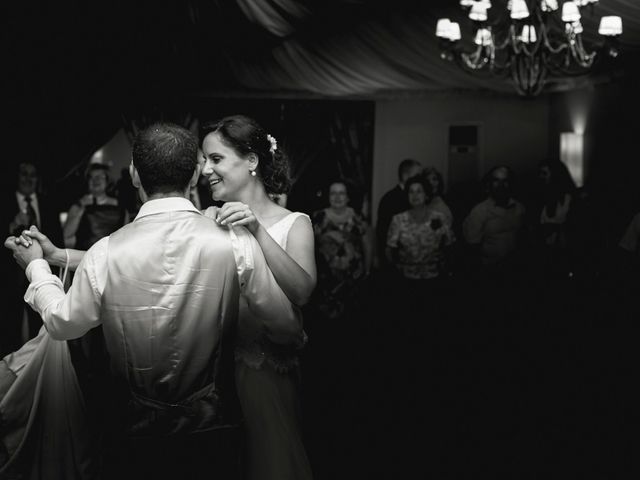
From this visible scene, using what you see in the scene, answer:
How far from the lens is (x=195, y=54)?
8.26 metres

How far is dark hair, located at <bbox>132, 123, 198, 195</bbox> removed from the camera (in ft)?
5.74

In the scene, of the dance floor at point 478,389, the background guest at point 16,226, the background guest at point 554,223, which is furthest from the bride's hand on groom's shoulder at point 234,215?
the background guest at point 554,223

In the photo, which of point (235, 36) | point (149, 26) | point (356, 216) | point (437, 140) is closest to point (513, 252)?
point (356, 216)

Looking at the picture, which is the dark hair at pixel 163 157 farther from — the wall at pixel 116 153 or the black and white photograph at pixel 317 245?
the wall at pixel 116 153

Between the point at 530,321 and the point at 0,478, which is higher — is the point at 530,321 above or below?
below

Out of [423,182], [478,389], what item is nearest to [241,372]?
[478,389]

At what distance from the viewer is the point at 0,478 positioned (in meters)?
1.92

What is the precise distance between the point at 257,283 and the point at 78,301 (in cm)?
38

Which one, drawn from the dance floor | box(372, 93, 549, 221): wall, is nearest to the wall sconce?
box(372, 93, 549, 221): wall

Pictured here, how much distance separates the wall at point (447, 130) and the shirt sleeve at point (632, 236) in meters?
5.55

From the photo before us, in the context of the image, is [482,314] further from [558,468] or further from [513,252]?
[558,468]

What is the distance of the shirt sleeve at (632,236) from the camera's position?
554cm

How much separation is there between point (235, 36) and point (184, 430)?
219 inches

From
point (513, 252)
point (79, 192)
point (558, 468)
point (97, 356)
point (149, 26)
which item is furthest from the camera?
point (79, 192)
